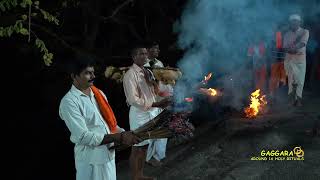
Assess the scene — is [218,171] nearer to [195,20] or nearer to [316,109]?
[195,20]

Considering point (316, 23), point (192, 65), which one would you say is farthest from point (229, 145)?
point (316, 23)

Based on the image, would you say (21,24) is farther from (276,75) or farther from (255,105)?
(276,75)

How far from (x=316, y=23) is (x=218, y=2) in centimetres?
650

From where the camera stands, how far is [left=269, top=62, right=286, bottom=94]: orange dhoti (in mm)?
11773

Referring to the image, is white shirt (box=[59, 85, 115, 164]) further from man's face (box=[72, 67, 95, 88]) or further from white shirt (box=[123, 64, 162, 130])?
white shirt (box=[123, 64, 162, 130])

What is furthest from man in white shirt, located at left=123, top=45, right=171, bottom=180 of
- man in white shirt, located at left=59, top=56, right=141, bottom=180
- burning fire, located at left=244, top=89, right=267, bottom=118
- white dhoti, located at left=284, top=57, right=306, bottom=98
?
white dhoti, located at left=284, top=57, right=306, bottom=98

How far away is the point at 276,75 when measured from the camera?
11.9m

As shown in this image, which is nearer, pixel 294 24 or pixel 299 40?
pixel 294 24

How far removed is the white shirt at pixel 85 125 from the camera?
398 centimetres

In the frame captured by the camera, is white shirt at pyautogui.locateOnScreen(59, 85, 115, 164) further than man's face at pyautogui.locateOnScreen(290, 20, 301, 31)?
No

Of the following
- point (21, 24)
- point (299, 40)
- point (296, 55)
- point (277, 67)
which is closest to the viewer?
point (21, 24)

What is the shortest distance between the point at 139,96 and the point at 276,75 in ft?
22.9

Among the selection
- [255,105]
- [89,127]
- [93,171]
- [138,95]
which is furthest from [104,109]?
[255,105]

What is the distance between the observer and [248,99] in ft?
35.8
